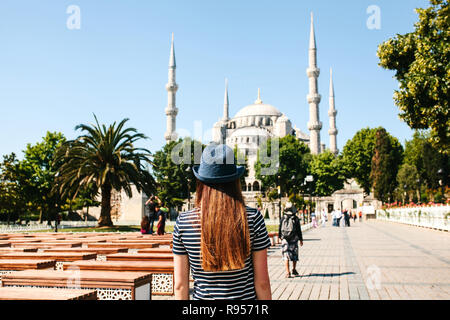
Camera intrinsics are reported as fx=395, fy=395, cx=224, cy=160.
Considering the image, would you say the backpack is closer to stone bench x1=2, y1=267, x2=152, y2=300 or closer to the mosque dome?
stone bench x1=2, y1=267, x2=152, y2=300

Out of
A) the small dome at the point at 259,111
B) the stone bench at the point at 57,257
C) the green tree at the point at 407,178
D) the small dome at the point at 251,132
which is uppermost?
the small dome at the point at 259,111

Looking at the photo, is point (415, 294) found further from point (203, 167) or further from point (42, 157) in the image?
point (42, 157)

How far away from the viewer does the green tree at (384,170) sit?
2176 inches

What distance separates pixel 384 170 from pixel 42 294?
187 feet

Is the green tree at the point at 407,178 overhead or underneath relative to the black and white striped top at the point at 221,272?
overhead

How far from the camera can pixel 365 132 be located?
67.2m

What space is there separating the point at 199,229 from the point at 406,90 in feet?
46.0

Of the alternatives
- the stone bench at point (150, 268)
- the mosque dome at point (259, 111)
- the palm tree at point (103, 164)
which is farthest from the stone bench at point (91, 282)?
the mosque dome at point (259, 111)

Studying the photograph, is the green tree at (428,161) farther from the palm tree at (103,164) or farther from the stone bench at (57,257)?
the stone bench at (57,257)

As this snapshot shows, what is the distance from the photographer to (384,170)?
55188 mm

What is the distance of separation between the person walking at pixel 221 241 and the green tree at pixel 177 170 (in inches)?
1757

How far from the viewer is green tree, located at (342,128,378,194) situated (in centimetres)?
6538

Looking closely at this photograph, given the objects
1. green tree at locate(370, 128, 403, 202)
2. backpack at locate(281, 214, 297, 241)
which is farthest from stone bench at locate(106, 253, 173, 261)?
green tree at locate(370, 128, 403, 202)
